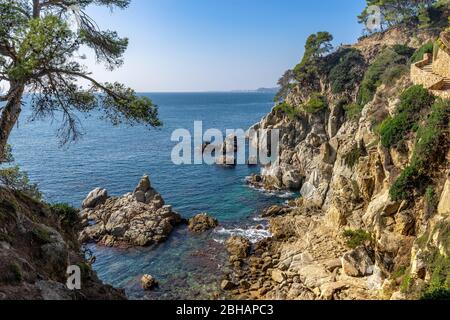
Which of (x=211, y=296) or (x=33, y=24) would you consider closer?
(x=33, y=24)

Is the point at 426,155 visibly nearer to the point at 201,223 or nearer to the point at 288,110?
the point at 201,223

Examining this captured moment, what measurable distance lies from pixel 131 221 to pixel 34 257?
24.1 metres

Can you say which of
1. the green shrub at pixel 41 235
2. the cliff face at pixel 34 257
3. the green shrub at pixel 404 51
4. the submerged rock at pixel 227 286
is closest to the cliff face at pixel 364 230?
the submerged rock at pixel 227 286

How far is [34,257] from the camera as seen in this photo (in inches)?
379

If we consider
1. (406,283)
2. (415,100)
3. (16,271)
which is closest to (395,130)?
(415,100)

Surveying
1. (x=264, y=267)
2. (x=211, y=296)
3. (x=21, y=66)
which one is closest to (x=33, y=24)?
(x=21, y=66)

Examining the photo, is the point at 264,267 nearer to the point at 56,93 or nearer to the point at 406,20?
the point at 56,93

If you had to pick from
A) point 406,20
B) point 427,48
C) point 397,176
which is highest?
point 406,20

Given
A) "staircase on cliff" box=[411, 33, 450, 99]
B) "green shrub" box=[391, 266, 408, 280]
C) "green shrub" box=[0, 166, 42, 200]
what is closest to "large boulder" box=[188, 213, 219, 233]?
"green shrub" box=[391, 266, 408, 280]

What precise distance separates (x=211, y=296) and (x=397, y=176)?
15335mm

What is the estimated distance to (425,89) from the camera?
24469 mm

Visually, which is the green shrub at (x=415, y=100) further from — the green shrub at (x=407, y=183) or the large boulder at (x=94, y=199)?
the large boulder at (x=94, y=199)

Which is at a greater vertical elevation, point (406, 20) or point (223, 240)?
point (406, 20)
